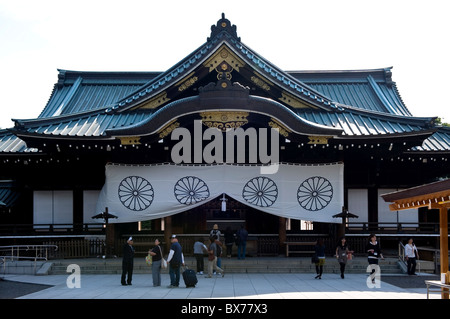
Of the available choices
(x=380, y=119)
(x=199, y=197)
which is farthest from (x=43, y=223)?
(x=380, y=119)

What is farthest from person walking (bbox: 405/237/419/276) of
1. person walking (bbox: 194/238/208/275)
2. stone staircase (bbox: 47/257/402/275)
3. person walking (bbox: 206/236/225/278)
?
person walking (bbox: 194/238/208/275)

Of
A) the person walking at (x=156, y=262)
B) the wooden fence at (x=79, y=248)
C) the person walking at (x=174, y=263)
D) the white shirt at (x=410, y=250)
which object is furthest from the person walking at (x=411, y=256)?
the wooden fence at (x=79, y=248)

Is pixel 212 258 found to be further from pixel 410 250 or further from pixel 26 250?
pixel 26 250

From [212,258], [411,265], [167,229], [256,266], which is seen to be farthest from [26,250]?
[411,265]

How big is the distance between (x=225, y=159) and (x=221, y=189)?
130 cm

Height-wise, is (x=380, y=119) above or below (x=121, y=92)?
below

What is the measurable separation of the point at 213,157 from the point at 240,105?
8.73 ft

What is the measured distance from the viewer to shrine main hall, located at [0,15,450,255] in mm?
21922

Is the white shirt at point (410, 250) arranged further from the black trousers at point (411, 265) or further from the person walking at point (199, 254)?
the person walking at point (199, 254)

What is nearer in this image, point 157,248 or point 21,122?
point 157,248

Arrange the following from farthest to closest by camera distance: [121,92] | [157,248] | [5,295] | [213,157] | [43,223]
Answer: [121,92] → [43,223] → [213,157] → [157,248] → [5,295]

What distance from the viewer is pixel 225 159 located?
23.0m

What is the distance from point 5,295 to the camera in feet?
51.8

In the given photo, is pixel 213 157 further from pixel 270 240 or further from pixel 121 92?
pixel 121 92
